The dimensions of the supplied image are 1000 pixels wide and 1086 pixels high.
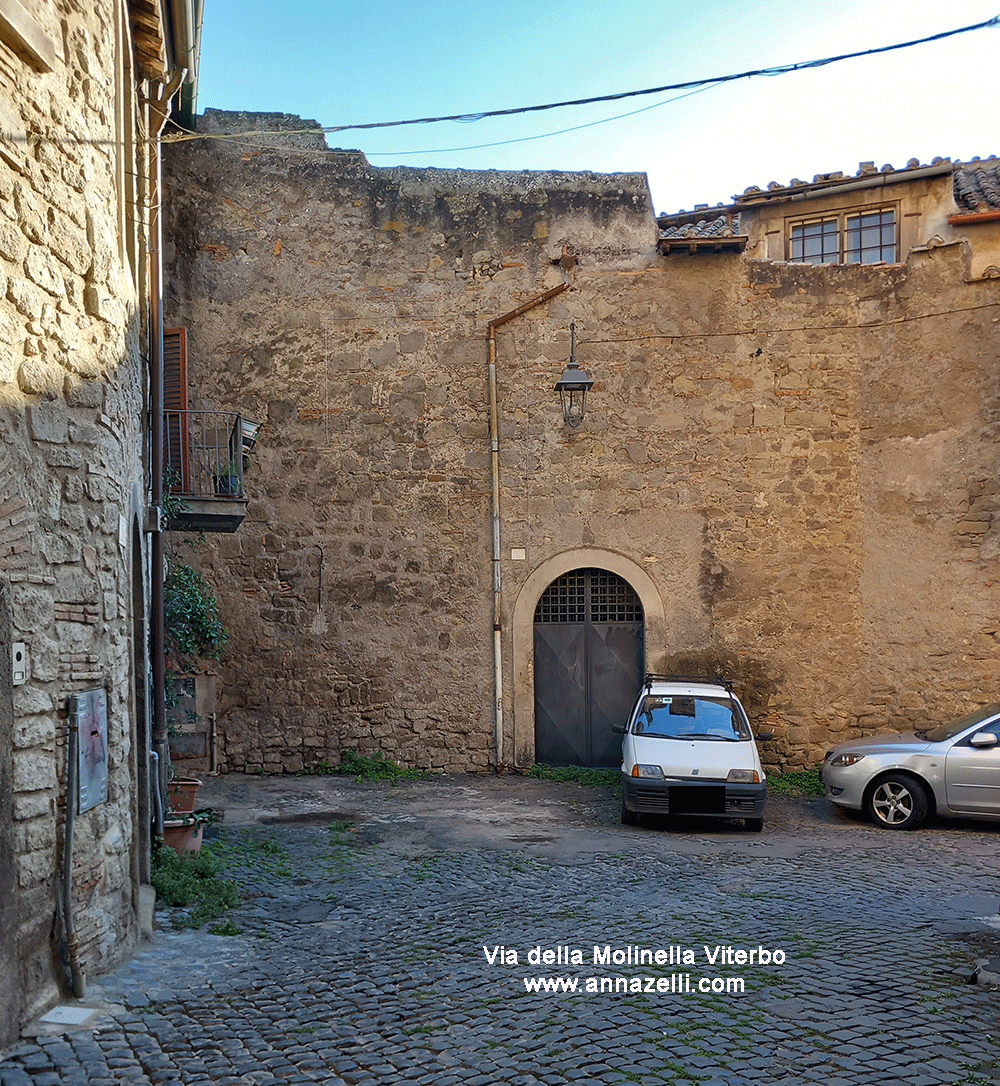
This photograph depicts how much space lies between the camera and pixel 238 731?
11.6m

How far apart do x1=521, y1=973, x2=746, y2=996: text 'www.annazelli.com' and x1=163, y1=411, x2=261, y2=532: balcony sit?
5.83 m

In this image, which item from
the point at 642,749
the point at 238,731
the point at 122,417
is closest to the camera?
the point at 122,417

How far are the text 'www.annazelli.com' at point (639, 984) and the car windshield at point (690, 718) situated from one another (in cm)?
442

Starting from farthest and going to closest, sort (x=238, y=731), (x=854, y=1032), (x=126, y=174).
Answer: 1. (x=238, y=731)
2. (x=126, y=174)
3. (x=854, y=1032)

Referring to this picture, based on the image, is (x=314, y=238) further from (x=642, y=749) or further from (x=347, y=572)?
(x=642, y=749)

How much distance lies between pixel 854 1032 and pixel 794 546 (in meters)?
7.85

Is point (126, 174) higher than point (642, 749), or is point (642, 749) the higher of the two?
point (126, 174)

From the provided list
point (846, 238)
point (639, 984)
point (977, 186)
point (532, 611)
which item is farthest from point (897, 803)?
point (846, 238)

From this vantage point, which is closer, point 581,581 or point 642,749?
point 642,749

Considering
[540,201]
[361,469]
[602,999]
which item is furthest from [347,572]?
[602,999]

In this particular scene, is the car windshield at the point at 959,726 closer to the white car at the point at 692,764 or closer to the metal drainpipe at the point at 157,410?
the white car at the point at 692,764

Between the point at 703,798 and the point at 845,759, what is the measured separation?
1644 millimetres

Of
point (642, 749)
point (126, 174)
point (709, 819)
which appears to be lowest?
point (709, 819)

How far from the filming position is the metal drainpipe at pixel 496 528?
11.6 meters
